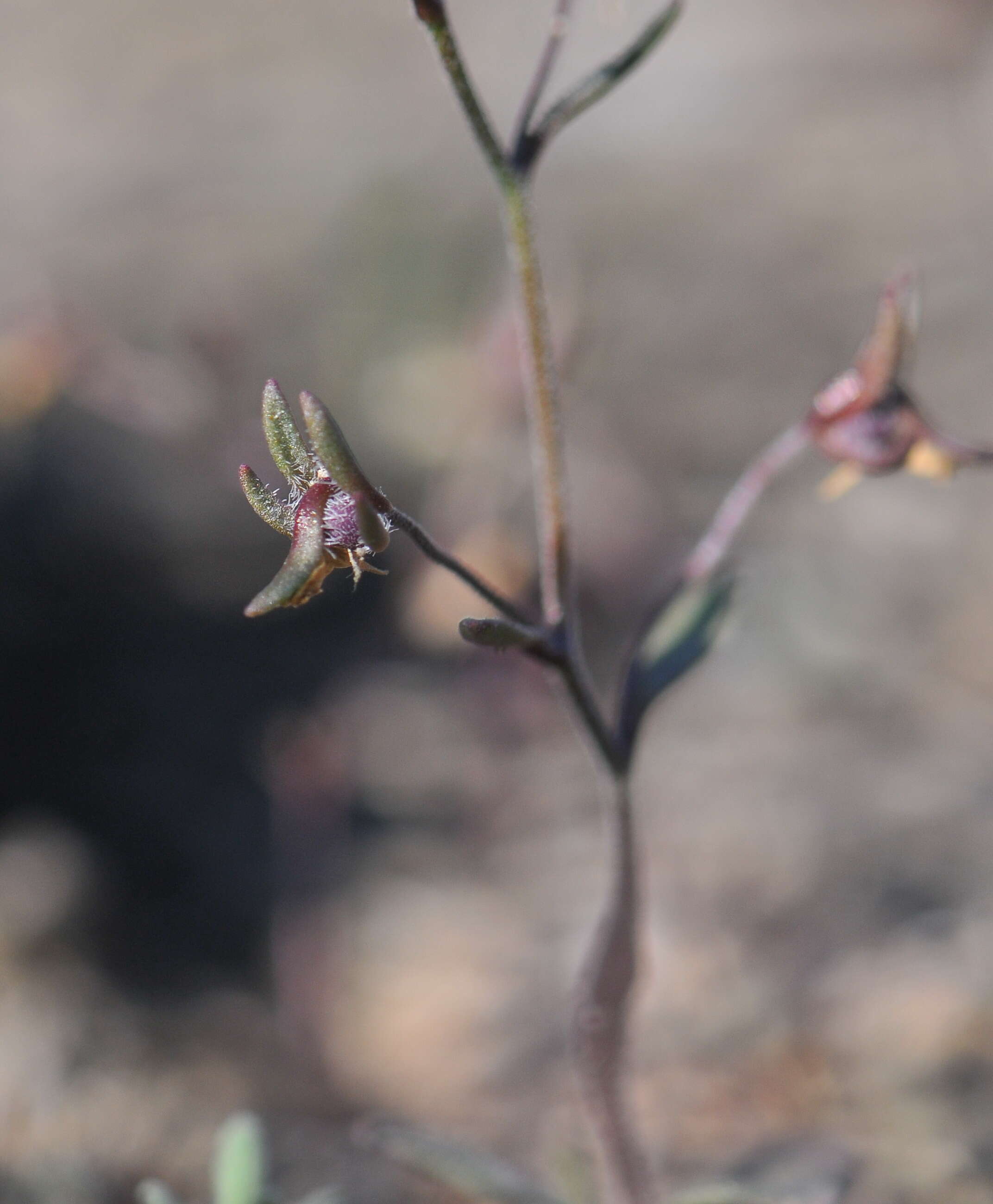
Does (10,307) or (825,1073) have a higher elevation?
(10,307)

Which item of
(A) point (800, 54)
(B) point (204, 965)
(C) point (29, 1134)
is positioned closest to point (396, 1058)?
(B) point (204, 965)

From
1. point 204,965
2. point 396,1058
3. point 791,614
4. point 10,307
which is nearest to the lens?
point 396,1058

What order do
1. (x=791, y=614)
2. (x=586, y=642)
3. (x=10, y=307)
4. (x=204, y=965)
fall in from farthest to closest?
(x=10, y=307), (x=586, y=642), (x=791, y=614), (x=204, y=965)

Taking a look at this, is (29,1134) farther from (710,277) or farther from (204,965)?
(710,277)

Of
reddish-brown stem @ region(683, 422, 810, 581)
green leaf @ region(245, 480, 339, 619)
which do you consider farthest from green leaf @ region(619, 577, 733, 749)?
green leaf @ region(245, 480, 339, 619)

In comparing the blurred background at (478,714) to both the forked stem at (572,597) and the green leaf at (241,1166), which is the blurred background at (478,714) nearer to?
the forked stem at (572,597)

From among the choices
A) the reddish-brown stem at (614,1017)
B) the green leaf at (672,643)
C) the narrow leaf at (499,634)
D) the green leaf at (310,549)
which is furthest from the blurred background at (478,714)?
the green leaf at (310,549)

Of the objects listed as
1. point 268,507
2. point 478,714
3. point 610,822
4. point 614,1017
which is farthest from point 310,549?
point 478,714
